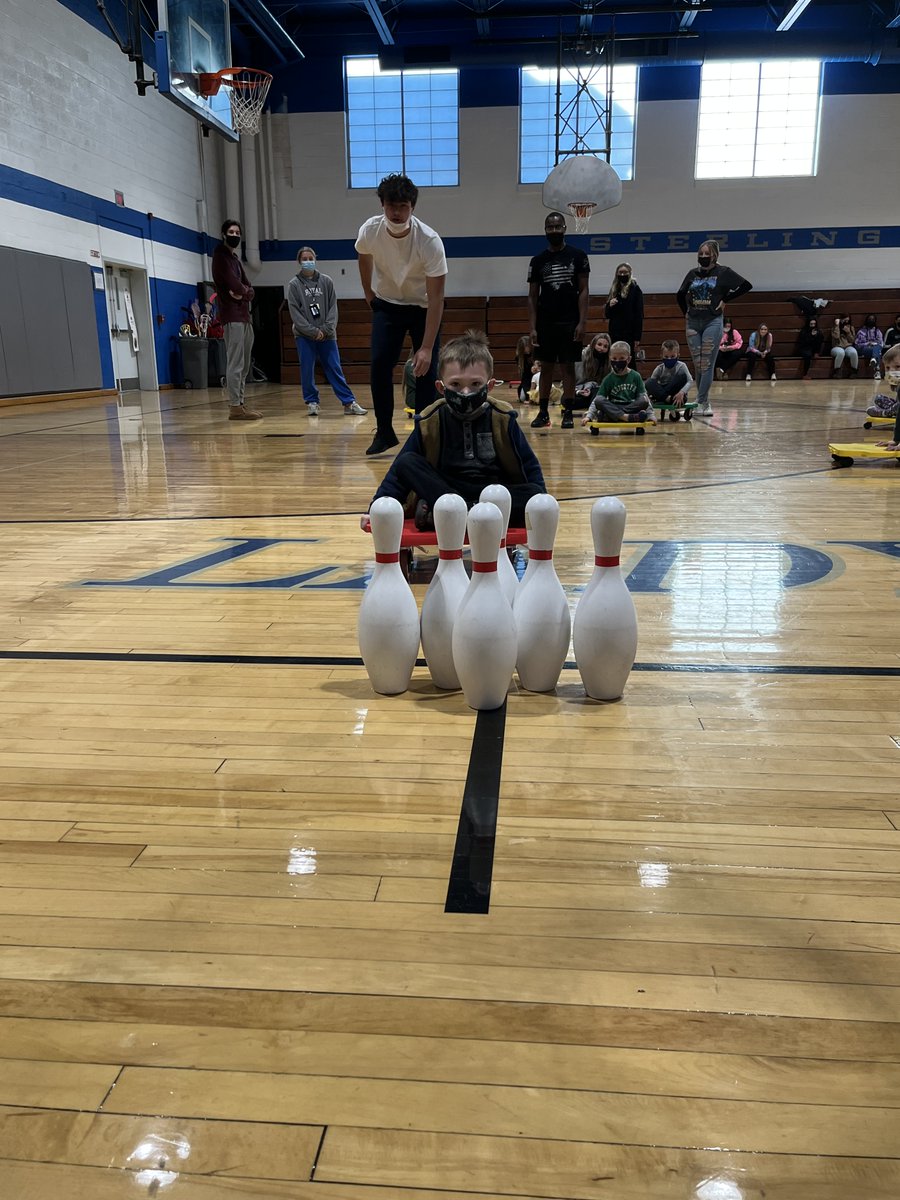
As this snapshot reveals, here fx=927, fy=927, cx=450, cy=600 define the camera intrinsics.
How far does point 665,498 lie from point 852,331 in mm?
14736

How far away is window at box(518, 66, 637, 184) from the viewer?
17.0 metres

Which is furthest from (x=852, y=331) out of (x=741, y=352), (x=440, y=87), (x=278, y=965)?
(x=278, y=965)

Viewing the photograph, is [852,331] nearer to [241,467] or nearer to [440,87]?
[440,87]

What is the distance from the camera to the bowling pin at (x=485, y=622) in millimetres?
1912

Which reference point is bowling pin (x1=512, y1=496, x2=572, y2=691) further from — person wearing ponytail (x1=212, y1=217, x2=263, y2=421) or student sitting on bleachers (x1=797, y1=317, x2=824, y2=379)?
student sitting on bleachers (x1=797, y1=317, x2=824, y2=379)

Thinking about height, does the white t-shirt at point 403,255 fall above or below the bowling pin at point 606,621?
above

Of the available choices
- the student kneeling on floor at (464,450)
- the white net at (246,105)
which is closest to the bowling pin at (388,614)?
the student kneeling on floor at (464,450)

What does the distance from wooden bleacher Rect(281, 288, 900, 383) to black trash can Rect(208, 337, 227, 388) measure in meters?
1.77

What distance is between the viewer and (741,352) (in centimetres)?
1673

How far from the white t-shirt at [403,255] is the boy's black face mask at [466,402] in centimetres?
192

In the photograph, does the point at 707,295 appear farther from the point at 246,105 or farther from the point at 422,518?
the point at 246,105

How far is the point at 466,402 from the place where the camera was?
2.79 metres

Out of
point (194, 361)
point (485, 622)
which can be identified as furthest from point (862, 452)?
point (194, 361)

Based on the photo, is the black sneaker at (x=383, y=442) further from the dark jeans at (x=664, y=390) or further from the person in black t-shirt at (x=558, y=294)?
the dark jeans at (x=664, y=390)
